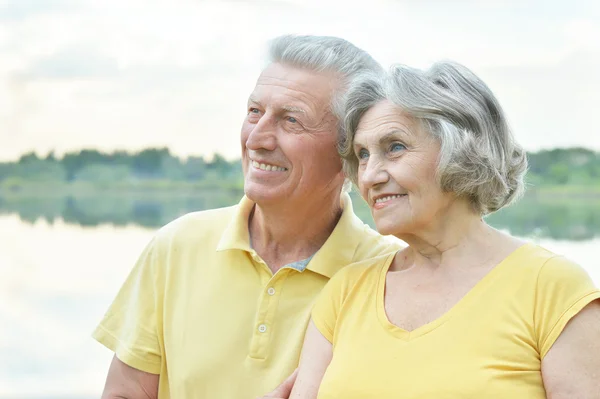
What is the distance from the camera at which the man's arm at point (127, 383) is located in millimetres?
2367

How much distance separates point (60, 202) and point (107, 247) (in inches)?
233

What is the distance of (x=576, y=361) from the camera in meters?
1.74

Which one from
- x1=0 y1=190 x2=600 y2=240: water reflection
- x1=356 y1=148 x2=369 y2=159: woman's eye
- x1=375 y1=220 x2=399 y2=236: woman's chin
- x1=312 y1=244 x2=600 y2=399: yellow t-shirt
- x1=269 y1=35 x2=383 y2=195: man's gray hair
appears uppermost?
x1=269 y1=35 x2=383 y2=195: man's gray hair

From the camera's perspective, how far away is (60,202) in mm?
18234

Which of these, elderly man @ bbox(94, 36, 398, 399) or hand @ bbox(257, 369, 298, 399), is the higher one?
elderly man @ bbox(94, 36, 398, 399)

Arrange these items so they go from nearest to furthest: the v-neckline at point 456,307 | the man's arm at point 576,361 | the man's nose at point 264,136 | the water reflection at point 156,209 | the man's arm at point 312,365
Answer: the man's arm at point 576,361, the v-neckline at point 456,307, the man's arm at point 312,365, the man's nose at point 264,136, the water reflection at point 156,209

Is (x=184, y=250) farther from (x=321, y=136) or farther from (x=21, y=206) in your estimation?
(x=21, y=206)

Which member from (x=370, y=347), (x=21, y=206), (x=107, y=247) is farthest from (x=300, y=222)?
(x=21, y=206)

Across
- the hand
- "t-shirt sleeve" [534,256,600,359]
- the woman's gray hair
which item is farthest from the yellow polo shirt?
"t-shirt sleeve" [534,256,600,359]

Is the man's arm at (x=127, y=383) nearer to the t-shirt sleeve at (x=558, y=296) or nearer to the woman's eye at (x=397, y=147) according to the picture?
the woman's eye at (x=397, y=147)

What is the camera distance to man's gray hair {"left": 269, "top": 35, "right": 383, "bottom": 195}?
2271mm

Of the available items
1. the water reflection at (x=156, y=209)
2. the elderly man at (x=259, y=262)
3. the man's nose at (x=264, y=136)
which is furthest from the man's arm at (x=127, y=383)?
the water reflection at (x=156, y=209)

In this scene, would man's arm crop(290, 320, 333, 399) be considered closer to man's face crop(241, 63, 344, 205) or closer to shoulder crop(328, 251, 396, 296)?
shoulder crop(328, 251, 396, 296)

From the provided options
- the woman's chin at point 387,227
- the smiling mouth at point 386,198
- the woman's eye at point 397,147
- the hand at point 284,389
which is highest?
the woman's eye at point 397,147
